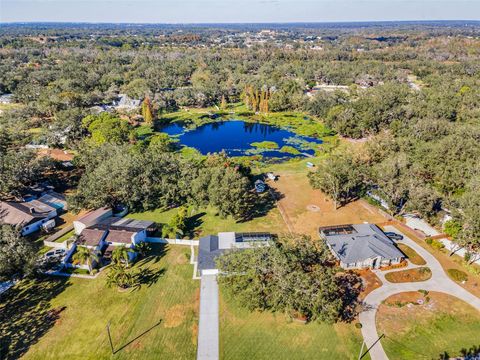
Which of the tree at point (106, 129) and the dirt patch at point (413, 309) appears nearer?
the dirt patch at point (413, 309)

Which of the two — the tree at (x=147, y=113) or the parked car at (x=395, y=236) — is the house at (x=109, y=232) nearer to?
the parked car at (x=395, y=236)

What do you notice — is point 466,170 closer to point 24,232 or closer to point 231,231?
point 231,231

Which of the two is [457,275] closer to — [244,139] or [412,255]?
[412,255]

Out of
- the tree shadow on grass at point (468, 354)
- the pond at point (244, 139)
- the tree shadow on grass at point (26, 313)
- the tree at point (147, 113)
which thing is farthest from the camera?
the tree at point (147, 113)

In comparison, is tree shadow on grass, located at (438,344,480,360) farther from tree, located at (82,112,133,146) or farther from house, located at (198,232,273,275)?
tree, located at (82,112,133,146)

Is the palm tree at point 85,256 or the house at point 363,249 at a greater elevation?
the palm tree at point 85,256

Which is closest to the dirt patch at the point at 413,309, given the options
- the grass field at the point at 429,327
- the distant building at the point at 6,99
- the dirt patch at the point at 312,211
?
the grass field at the point at 429,327

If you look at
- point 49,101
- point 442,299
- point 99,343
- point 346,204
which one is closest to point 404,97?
point 346,204
